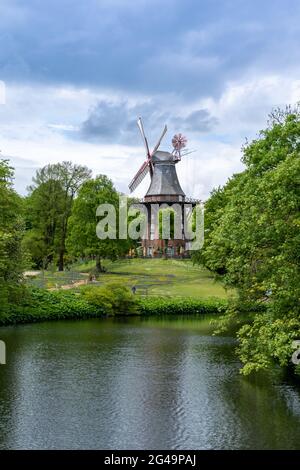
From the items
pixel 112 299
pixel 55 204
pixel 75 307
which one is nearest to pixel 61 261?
pixel 55 204

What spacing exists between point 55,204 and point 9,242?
42836mm

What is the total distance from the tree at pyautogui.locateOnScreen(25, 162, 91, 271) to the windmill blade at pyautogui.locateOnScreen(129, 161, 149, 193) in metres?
24.4

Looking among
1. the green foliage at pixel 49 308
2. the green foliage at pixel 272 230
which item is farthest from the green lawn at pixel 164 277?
the green foliage at pixel 272 230

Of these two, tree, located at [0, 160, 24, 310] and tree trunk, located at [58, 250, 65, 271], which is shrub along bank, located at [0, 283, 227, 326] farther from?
tree trunk, located at [58, 250, 65, 271]

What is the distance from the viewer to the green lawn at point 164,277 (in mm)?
65956

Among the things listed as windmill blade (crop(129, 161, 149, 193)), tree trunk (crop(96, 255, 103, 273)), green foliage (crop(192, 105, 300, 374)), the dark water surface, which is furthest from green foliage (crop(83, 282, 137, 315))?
windmill blade (crop(129, 161, 149, 193))

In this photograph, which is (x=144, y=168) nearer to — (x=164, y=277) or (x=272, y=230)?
(x=164, y=277)

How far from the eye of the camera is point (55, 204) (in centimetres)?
8281

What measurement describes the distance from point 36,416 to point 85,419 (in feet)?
5.60

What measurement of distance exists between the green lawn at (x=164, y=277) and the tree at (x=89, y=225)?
343 cm

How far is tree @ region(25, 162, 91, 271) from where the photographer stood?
3241 inches

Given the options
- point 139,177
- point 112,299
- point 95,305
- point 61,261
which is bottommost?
point 95,305

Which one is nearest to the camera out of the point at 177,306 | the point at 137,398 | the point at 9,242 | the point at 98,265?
the point at 137,398
